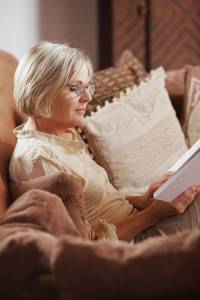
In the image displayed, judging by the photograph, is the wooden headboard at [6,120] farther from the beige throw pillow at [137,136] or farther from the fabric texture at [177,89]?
the fabric texture at [177,89]

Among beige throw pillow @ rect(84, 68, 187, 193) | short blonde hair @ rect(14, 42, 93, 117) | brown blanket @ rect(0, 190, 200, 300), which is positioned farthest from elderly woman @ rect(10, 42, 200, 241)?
brown blanket @ rect(0, 190, 200, 300)

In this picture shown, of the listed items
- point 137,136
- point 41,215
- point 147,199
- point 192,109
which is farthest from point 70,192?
point 192,109

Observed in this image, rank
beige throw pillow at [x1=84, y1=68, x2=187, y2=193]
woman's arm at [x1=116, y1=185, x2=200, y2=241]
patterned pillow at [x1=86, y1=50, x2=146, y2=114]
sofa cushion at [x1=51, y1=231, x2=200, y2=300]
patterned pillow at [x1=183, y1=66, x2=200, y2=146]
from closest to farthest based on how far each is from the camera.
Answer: sofa cushion at [x1=51, y1=231, x2=200, y2=300] → woman's arm at [x1=116, y1=185, x2=200, y2=241] → beige throw pillow at [x1=84, y1=68, x2=187, y2=193] → patterned pillow at [x1=86, y1=50, x2=146, y2=114] → patterned pillow at [x1=183, y1=66, x2=200, y2=146]

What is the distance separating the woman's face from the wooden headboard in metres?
0.17

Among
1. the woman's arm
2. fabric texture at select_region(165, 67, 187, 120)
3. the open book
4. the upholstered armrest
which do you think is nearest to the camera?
the upholstered armrest

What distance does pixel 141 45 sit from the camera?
11.2 ft

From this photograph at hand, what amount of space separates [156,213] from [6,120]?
550 millimetres

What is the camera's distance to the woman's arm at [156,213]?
162 centimetres

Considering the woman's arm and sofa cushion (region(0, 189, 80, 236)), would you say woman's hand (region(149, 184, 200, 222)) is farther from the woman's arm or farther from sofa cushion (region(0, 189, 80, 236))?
sofa cushion (region(0, 189, 80, 236))

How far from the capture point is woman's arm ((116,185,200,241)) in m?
1.62

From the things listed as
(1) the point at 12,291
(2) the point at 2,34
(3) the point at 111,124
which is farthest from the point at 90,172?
(2) the point at 2,34

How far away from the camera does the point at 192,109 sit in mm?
2359

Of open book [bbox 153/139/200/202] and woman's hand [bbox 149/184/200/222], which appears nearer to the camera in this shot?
open book [bbox 153/139/200/202]

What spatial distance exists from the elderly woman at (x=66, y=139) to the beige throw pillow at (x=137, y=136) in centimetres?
34
